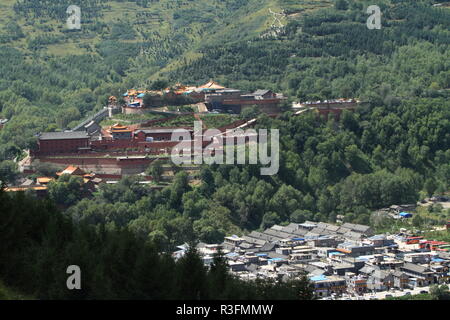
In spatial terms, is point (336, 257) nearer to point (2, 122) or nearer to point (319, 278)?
point (319, 278)

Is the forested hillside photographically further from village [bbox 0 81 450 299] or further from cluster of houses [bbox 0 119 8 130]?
cluster of houses [bbox 0 119 8 130]

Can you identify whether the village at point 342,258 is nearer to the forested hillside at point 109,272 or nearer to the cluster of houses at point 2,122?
the forested hillside at point 109,272

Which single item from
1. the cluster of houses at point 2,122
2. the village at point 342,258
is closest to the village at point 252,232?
the village at point 342,258

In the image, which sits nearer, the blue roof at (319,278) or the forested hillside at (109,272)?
the forested hillside at (109,272)

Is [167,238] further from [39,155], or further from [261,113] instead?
[261,113]

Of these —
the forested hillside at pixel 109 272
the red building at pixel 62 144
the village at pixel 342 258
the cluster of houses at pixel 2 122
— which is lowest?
the village at pixel 342 258

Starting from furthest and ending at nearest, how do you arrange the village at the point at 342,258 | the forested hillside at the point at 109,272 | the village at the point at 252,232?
the village at the point at 252,232 < the village at the point at 342,258 < the forested hillside at the point at 109,272

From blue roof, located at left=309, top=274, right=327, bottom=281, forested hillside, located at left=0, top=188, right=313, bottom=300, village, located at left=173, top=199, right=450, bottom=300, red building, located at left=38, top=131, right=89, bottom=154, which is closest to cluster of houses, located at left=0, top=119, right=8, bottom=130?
red building, located at left=38, top=131, right=89, bottom=154

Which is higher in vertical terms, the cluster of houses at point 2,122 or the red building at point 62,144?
the red building at point 62,144

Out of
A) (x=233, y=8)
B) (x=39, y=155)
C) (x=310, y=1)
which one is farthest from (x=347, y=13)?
(x=39, y=155)

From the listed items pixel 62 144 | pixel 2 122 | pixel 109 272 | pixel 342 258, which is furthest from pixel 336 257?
pixel 2 122
